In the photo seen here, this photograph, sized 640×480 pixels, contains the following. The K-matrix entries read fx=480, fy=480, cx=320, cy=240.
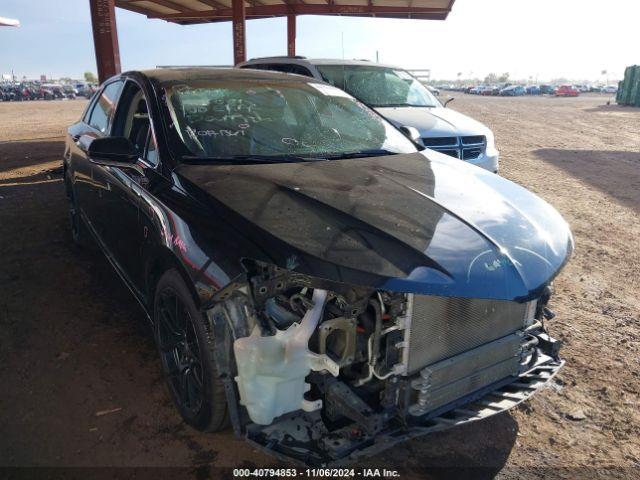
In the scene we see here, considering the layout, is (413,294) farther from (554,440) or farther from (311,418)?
(554,440)

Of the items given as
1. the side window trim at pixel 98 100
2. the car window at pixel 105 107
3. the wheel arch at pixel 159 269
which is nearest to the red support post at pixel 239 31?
the side window trim at pixel 98 100

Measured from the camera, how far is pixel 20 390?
2.72m

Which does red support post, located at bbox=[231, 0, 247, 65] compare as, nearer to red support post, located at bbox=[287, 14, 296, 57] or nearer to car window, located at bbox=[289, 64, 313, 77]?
red support post, located at bbox=[287, 14, 296, 57]

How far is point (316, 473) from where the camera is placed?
2209 mm

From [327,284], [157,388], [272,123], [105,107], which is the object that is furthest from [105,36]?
[327,284]

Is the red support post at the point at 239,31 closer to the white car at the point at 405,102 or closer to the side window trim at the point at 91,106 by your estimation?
the white car at the point at 405,102

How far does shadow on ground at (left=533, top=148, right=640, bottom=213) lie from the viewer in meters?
7.61

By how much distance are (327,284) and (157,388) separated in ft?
5.00

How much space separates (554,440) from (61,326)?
319cm

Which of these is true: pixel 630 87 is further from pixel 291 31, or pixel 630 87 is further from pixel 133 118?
pixel 133 118

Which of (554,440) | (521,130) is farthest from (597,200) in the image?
(521,130)

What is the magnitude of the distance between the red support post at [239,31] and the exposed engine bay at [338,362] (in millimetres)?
14351

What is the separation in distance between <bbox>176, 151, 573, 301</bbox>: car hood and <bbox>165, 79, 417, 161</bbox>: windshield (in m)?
0.23

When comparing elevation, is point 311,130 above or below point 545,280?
above
